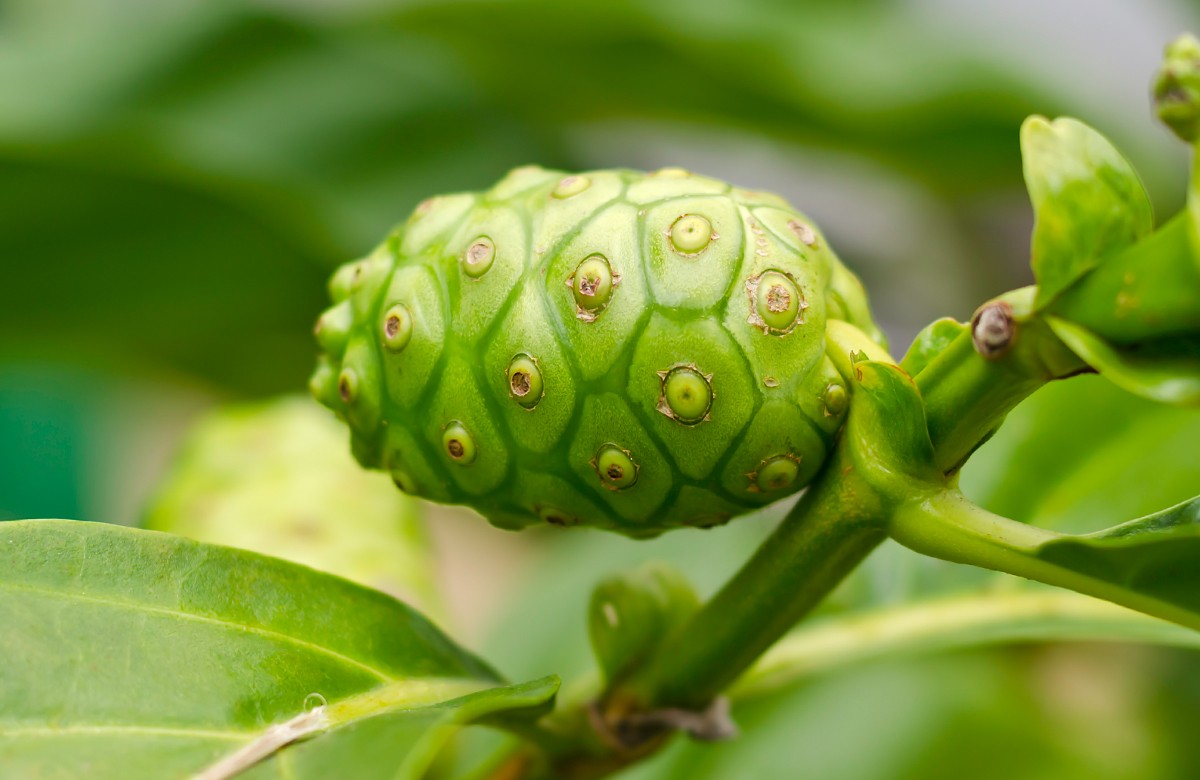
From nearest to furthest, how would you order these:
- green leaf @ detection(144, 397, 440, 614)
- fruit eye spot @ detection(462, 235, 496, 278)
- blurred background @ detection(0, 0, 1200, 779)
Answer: fruit eye spot @ detection(462, 235, 496, 278)
green leaf @ detection(144, 397, 440, 614)
blurred background @ detection(0, 0, 1200, 779)

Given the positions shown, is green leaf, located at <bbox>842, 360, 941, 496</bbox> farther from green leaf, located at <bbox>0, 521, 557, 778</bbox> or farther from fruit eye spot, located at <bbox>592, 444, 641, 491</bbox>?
green leaf, located at <bbox>0, 521, 557, 778</bbox>

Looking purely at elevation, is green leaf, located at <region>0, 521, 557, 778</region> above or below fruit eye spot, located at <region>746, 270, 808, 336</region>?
below

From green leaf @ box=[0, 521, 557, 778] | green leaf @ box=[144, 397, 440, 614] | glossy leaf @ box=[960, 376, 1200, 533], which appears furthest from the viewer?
green leaf @ box=[144, 397, 440, 614]

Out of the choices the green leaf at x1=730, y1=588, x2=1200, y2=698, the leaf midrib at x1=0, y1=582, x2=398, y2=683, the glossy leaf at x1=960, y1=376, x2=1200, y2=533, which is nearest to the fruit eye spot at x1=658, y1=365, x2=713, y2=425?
the leaf midrib at x1=0, y1=582, x2=398, y2=683

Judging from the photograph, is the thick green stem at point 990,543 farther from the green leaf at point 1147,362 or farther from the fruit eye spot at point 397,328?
the fruit eye spot at point 397,328

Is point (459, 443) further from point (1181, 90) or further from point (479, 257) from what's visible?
point (1181, 90)

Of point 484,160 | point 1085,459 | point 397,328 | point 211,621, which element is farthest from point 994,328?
point 484,160
